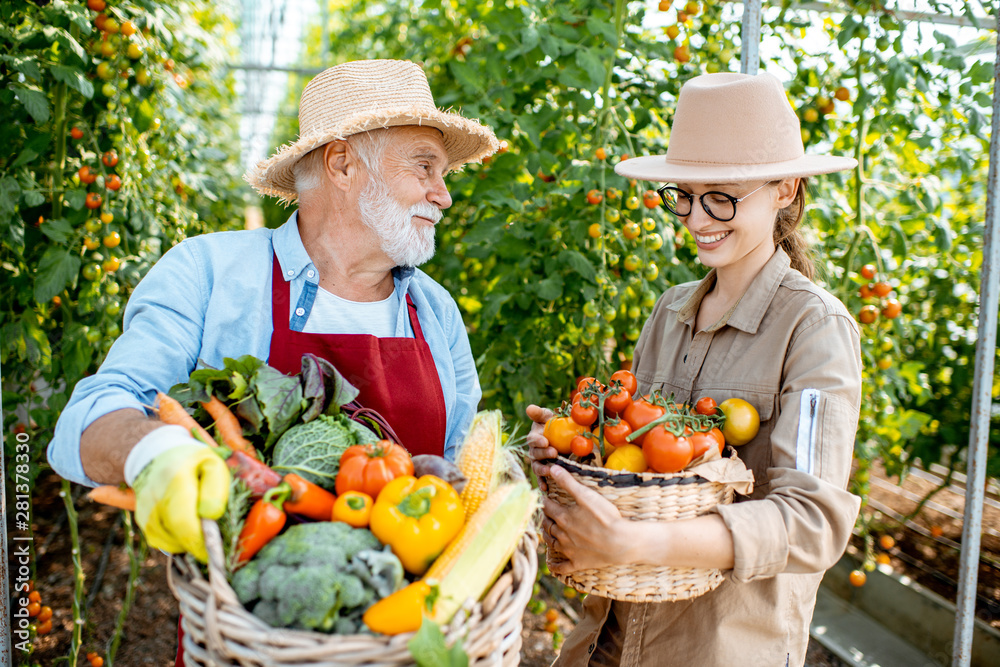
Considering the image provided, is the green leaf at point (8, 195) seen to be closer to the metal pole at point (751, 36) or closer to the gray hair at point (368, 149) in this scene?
the gray hair at point (368, 149)

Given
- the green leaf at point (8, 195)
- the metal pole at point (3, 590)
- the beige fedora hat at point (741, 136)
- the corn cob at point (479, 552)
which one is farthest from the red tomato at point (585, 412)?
the green leaf at point (8, 195)

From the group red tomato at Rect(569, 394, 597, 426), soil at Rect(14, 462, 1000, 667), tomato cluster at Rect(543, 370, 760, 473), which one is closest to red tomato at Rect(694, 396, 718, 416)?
tomato cluster at Rect(543, 370, 760, 473)

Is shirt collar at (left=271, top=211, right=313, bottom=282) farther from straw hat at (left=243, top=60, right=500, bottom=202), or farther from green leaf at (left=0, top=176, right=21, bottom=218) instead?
green leaf at (left=0, top=176, right=21, bottom=218)

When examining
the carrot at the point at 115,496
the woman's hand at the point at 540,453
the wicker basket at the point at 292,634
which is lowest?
the wicker basket at the point at 292,634

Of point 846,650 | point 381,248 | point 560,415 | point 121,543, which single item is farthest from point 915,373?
point 121,543

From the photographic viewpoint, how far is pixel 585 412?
4.81ft

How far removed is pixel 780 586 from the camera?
4.90 feet

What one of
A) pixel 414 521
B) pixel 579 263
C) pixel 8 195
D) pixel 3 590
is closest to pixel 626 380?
pixel 414 521

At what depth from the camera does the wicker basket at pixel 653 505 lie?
4.19ft

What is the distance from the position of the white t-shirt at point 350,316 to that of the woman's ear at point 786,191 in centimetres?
101

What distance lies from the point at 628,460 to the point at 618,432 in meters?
0.07

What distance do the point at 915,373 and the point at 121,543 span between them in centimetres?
419

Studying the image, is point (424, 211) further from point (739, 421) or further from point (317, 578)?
point (317, 578)

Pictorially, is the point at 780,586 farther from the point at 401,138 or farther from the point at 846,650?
the point at 846,650
